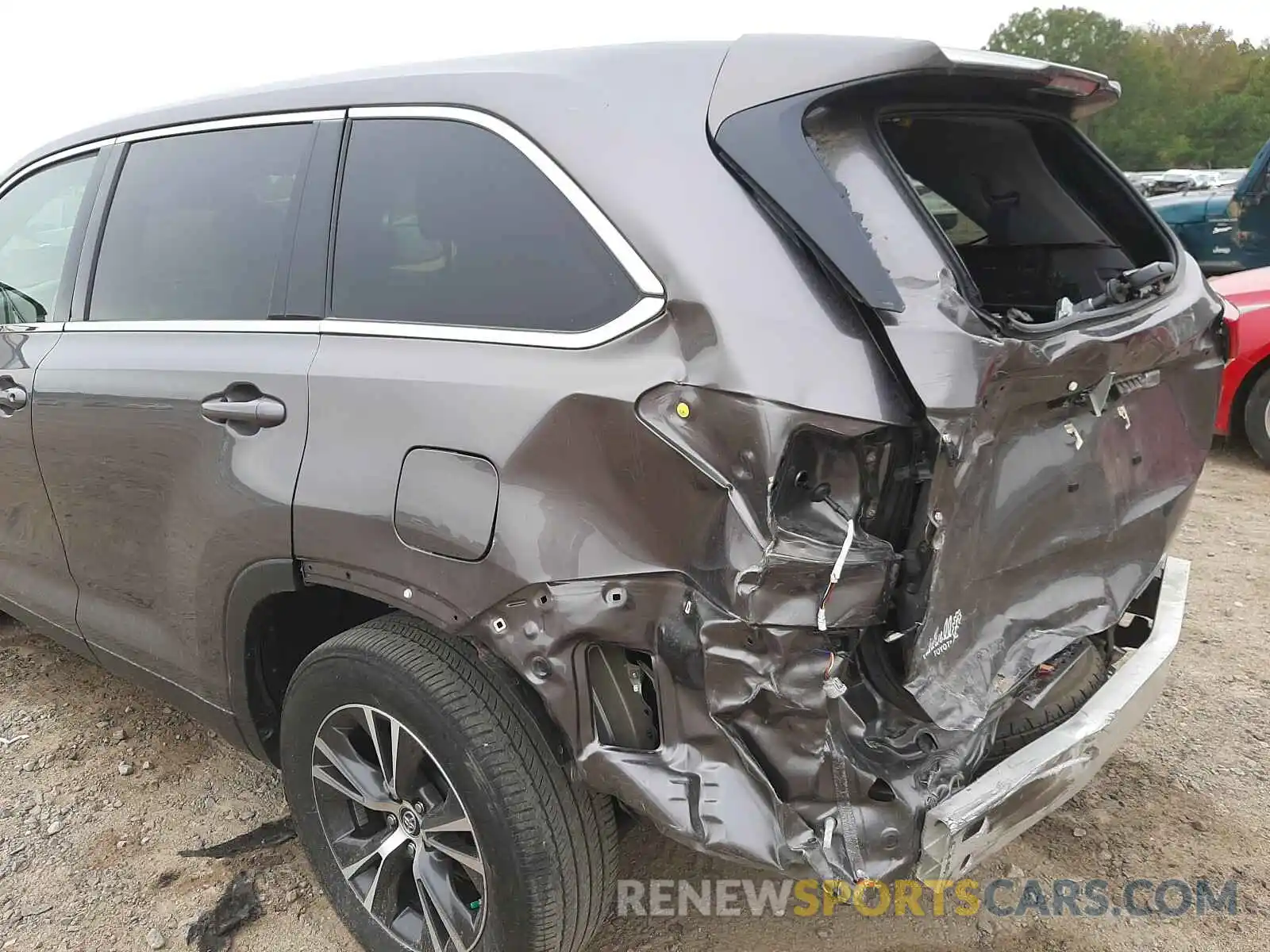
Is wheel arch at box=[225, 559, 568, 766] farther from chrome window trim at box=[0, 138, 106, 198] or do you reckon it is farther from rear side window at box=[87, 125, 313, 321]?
chrome window trim at box=[0, 138, 106, 198]

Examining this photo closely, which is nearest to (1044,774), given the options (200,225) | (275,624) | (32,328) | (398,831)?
(398,831)

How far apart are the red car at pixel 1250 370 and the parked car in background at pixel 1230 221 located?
3.75 m

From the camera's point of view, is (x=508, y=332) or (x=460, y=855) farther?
(x=460, y=855)

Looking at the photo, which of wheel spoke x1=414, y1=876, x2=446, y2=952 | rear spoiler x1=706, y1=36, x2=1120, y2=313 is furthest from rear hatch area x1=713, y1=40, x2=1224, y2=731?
wheel spoke x1=414, y1=876, x2=446, y2=952

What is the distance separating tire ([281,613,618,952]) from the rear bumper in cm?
69

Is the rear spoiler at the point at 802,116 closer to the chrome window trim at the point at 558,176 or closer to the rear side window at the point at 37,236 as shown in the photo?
the chrome window trim at the point at 558,176

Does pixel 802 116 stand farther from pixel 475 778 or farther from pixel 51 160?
pixel 51 160

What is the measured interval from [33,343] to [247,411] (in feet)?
4.13

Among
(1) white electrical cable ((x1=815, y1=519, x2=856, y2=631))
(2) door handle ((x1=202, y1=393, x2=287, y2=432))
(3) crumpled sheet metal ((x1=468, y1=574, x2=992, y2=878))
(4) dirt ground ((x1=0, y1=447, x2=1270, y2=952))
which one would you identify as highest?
(1) white electrical cable ((x1=815, y1=519, x2=856, y2=631))

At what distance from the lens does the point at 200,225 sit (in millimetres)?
2477

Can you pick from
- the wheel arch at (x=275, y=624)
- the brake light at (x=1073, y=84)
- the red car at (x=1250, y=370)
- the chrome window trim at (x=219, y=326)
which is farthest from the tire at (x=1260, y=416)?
the chrome window trim at (x=219, y=326)

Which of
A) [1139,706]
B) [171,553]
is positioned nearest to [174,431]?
[171,553]

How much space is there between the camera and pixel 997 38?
71125 mm

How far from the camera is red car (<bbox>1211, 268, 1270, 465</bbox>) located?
5520 mm
